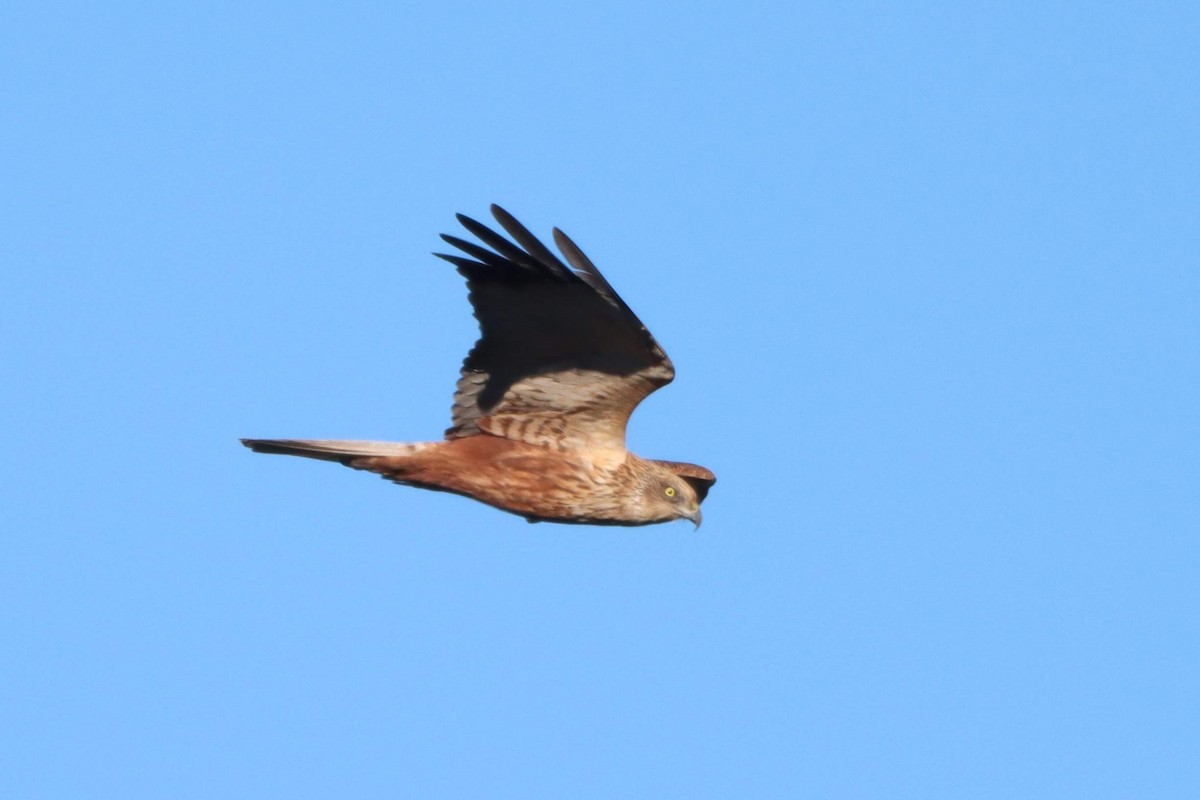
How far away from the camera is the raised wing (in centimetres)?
1128

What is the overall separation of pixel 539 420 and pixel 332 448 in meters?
1.38

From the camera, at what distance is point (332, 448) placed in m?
11.8

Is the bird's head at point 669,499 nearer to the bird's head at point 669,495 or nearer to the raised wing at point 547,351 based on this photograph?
the bird's head at point 669,495

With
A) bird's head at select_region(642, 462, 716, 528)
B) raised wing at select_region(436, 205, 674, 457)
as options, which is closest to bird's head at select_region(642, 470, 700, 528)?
bird's head at select_region(642, 462, 716, 528)

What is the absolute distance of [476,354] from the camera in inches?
476

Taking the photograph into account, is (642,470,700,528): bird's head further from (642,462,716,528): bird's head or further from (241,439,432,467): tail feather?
(241,439,432,467): tail feather

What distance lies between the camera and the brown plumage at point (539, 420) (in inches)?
455

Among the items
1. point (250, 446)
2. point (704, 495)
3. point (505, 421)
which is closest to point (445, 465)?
point (505, 421)

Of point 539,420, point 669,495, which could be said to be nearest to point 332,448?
point 539,420

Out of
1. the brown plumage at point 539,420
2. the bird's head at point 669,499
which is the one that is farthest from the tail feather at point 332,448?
the bird's head at point 669,499

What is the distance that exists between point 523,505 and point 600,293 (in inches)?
69.1

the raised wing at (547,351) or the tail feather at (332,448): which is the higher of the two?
the raised wing at (547,351)

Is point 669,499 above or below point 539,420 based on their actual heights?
below

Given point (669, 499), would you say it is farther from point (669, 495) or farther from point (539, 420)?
point (539, 420)
